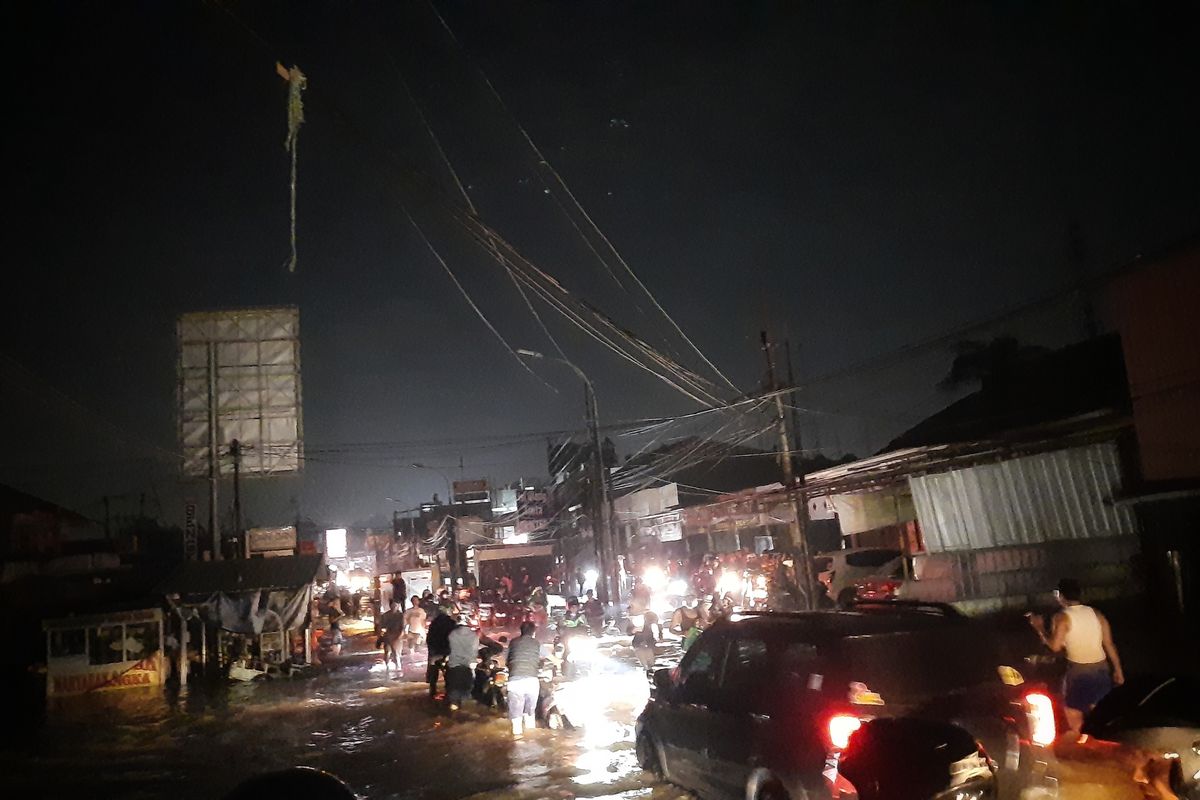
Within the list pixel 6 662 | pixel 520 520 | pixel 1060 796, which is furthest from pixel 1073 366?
pixel 520 520

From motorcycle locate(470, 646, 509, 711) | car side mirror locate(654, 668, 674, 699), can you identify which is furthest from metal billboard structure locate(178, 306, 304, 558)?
car side mirror locate(654, 668, 674, 699)

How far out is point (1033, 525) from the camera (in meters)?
15.8

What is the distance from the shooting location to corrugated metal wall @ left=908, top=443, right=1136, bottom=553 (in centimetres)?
1444

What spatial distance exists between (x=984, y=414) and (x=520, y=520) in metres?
31.6

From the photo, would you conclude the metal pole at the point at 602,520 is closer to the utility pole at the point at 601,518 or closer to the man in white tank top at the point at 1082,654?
the utility pole at the point at 601,518

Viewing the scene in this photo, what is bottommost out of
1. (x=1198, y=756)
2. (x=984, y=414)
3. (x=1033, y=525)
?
(x=1198, y=756)

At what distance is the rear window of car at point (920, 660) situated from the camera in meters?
5.36

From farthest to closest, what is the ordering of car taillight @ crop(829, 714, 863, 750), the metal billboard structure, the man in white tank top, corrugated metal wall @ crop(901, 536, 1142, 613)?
the metal billboard structure → corrugated metal wall @ crop(901, 536, 1142, 613) → the man in white tank top → car taillight @ crop(829, 714, 863, 750)

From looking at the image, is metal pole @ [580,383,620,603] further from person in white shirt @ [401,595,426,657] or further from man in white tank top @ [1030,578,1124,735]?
man in white tank top @ [1030,578,1124,735]

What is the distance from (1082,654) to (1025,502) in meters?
9.49

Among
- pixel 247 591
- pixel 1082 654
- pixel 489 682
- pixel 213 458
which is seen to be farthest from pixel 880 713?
pixel 213 458

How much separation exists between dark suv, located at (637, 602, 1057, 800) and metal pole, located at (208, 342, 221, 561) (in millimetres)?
19388

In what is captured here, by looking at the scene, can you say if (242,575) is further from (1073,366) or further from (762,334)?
(1073,366)

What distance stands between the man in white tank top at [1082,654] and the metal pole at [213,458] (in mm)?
20609
